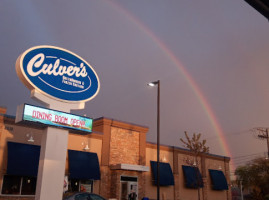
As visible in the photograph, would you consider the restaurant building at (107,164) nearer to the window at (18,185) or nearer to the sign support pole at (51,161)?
the window at (18,185)

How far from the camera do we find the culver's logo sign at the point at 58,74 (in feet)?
52.4

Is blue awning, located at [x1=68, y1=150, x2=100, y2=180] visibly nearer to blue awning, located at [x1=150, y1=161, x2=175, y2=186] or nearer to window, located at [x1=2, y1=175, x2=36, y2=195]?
window, located at [x1=2, y1=175, x2=36, y2=195]

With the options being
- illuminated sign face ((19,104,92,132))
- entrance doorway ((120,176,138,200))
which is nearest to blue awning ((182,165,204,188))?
entrance doorway ((120,176,138,200))

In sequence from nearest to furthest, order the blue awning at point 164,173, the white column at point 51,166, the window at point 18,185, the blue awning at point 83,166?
1. the white column at point 51,166
2. the window at point 18,185
3. the blue awning at point 83,166
4. the blue awning at point 164,173

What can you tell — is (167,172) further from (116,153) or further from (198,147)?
(116,153)

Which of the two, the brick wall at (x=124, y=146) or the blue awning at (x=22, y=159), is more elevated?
the brick wall at (x=124, y=146)

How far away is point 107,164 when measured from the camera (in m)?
26.4

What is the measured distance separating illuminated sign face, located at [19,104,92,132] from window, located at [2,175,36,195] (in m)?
7.00

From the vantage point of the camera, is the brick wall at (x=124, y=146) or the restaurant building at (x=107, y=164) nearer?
the restaurant building at (x=107, y=164)

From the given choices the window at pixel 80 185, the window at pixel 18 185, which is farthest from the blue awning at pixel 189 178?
the window at pixel 18 185

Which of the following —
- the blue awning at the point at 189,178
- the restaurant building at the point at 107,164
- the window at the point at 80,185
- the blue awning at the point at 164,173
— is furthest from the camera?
the blue awning at the point at 189,178

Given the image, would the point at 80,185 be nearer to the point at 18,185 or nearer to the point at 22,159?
the point at 18,185

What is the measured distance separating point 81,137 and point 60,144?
28.2 feet

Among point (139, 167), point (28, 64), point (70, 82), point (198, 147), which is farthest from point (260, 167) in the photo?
point (28, 64)
